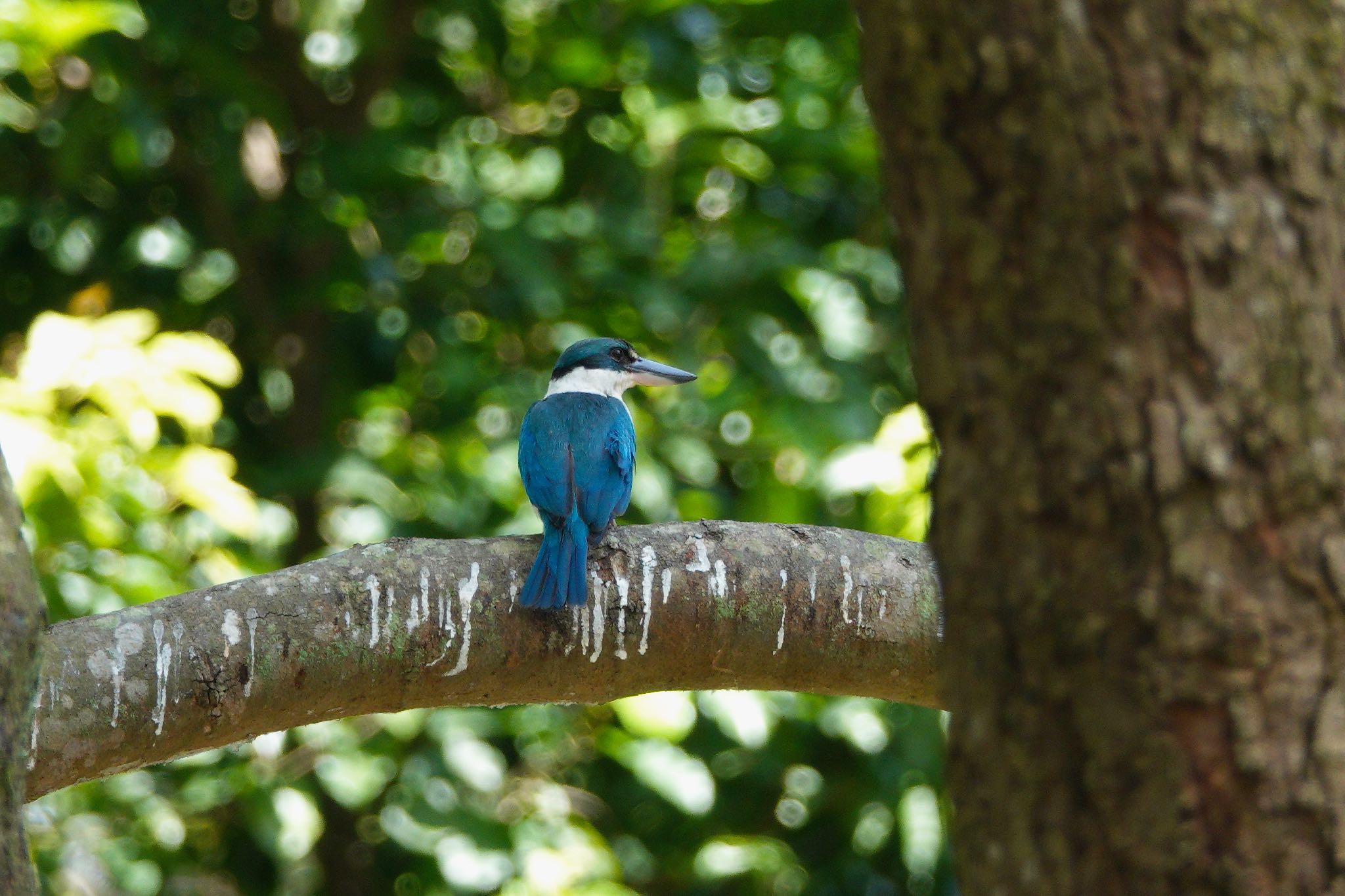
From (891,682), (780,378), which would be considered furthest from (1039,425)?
(780,378)

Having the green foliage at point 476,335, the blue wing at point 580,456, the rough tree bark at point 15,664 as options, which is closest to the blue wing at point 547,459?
the blue wing at point 580,456

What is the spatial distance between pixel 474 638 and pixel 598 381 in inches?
73.5

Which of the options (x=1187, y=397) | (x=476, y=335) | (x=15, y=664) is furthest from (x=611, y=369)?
(x=1187, y=397)

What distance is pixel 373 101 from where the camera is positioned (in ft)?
17.7

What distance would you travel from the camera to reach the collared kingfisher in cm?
277

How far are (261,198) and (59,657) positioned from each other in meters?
3.18

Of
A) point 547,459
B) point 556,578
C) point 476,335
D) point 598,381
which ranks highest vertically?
point 476,335

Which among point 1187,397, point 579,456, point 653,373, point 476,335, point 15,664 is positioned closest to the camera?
point 1187,397

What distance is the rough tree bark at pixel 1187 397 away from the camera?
101cm

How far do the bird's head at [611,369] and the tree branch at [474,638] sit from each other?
1.38 meters

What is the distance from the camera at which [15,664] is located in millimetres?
1466

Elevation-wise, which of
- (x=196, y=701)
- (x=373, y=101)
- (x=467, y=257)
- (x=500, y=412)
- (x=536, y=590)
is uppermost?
(x=373, y=101)

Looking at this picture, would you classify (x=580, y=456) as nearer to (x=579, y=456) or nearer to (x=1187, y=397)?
(x=579, y=456)

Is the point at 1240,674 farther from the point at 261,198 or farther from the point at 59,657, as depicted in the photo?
the point at 261,198
